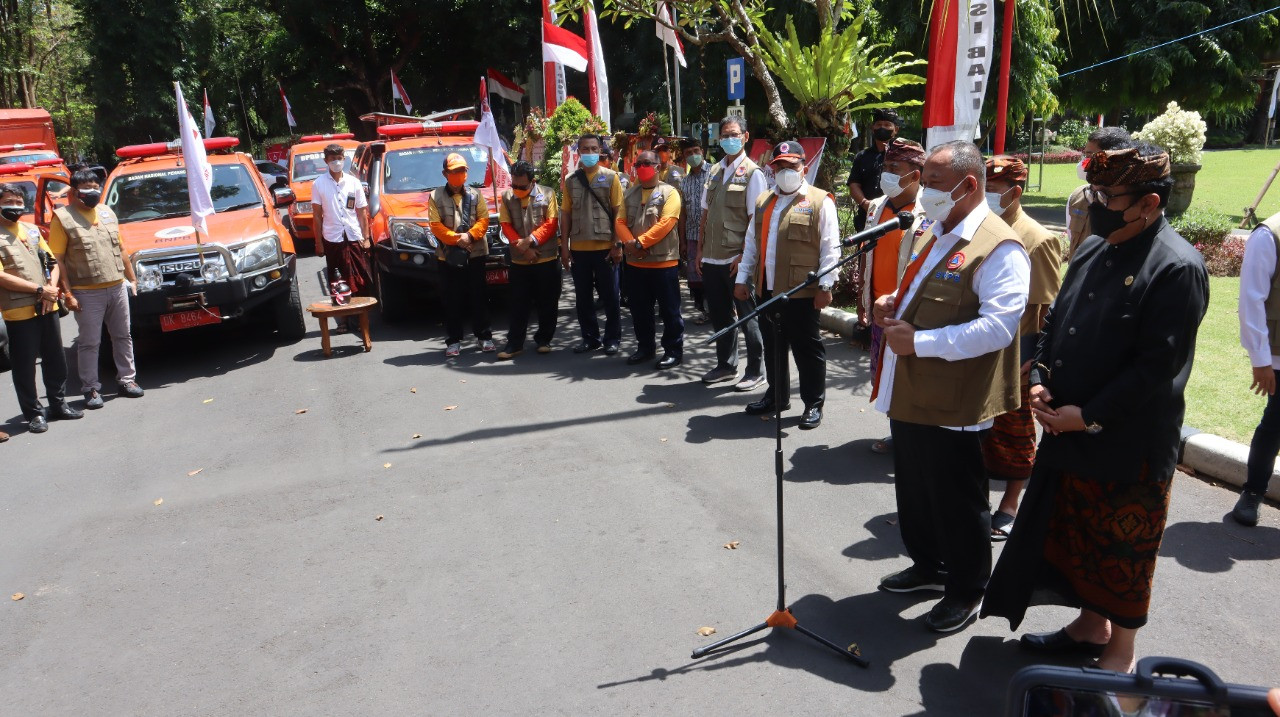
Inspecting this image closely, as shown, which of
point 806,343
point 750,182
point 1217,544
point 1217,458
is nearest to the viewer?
point 1217,544

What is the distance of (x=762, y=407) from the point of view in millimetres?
6973

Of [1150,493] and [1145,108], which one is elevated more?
[1145,108]

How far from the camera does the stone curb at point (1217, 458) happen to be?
5223mm

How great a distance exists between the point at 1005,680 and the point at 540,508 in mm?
2797

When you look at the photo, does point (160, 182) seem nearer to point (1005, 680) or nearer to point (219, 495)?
point (219, 495)

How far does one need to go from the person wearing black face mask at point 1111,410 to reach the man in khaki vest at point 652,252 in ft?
15.9

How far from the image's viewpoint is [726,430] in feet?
22.1

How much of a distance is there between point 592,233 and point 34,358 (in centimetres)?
486

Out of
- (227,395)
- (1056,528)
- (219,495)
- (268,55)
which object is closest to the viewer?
(1056,528)

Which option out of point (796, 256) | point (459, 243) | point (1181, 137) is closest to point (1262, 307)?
point (796, 256)

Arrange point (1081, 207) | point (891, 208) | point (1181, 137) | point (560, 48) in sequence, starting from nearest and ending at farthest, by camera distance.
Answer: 1. point (1081, 207)
2. point (891, 208)
3. point (560, 48)
4. point (1181, 137)

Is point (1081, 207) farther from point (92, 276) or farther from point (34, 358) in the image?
point (34, 358)

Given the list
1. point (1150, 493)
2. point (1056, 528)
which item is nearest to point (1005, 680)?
point (1056, 528)

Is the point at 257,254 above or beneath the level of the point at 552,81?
beneath
